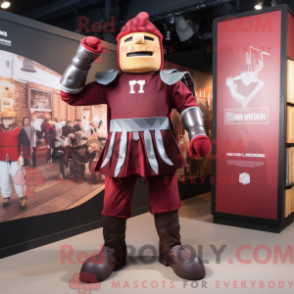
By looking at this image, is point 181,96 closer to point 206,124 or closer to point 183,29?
point 183,29

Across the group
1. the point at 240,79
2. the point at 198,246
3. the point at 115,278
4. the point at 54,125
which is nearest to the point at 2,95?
the point at 54,125

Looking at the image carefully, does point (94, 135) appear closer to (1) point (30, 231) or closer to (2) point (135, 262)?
(1) point (30, 231)

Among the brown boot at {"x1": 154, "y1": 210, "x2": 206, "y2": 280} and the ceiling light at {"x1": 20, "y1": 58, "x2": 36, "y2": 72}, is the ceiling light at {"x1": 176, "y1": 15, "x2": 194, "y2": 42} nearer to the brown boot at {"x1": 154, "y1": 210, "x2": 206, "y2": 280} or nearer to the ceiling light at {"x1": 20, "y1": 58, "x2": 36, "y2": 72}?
the ceiling light at {"x1": 20, "y1": 58, "x2": 36, "y2": 72}

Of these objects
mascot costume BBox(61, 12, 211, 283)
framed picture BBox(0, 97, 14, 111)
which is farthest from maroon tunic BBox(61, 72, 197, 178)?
framed picture BBox(0, 97, 14, 111)

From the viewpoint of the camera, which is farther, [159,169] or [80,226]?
[80,226]

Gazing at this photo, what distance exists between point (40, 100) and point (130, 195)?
1166 mm

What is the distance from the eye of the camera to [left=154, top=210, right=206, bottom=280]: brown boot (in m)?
1.91

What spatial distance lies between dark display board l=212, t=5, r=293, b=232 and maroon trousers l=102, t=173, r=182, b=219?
125 cm

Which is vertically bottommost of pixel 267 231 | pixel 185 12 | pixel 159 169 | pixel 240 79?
pixel 267 231

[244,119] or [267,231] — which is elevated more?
[244,119]

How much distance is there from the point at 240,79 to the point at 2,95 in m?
2.12

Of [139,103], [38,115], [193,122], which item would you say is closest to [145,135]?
[139,103]

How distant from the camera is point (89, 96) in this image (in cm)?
199

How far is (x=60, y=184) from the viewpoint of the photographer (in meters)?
2.76
